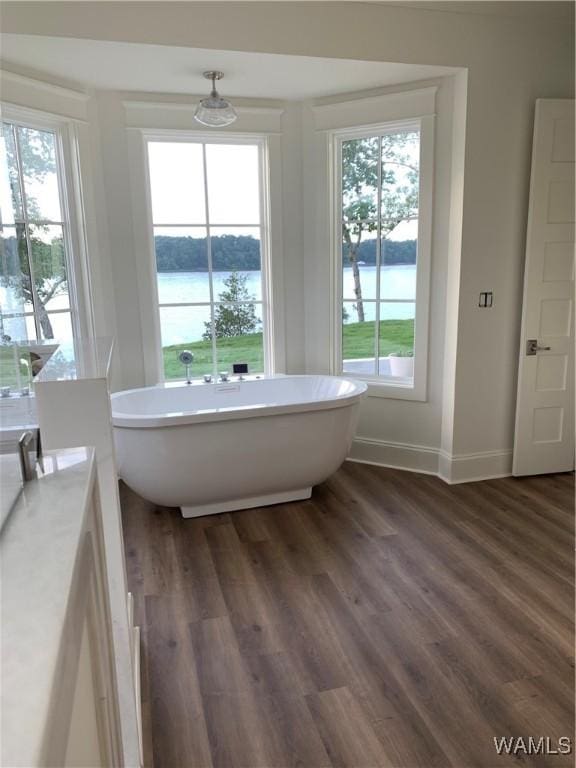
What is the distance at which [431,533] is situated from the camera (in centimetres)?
283

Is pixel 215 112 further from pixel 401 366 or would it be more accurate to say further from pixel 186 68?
pixel 401 366

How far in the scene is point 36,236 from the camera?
3119 millimetres

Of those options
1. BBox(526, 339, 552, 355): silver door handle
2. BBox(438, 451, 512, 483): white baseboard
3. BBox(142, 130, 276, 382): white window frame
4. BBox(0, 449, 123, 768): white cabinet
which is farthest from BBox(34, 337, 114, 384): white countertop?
BBox(526, 339, 552, 355): silver door handle

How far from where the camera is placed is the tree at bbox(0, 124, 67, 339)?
9.80 ft

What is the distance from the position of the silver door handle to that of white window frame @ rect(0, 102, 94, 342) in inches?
109

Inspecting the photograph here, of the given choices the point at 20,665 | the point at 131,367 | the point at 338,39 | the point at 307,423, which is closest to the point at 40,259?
the point at 131,367

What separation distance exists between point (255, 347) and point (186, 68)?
1837 mm

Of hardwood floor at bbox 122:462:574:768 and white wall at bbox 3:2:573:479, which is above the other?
white wall at bbox 3:2:573:479

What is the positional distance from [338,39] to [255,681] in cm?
301

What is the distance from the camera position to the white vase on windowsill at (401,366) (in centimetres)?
368

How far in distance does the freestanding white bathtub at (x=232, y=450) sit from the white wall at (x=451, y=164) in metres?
0.64

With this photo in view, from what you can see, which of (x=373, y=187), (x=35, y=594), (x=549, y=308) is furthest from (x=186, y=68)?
(x=35, y=594)

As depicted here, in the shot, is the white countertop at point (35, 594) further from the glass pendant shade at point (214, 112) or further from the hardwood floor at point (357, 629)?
the glass pendant shade at point (214, 112)

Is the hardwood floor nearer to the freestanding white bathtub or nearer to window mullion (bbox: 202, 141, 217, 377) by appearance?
the freestanding white bathtub
